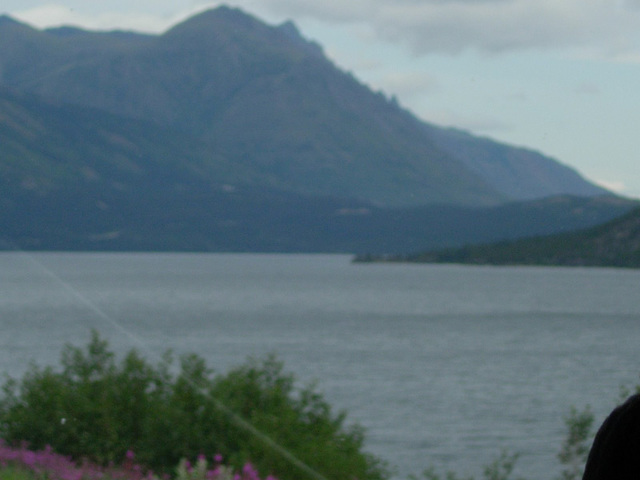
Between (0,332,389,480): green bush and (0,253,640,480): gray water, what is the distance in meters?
1.55

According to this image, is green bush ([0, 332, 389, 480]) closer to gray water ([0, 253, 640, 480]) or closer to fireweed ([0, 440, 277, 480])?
fireweed ([0, 440, 277, 480])

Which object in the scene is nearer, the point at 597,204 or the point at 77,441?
the point at 77,441

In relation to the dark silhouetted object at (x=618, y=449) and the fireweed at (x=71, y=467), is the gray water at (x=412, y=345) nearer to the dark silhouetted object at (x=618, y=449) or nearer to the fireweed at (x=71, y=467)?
the fireweed at (x=71, y=467)

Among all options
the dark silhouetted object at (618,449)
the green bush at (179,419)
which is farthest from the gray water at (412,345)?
the dark silhouetted object at (618,449)

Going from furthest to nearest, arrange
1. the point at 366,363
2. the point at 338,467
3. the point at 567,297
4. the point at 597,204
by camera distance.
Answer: the point at 567,297, the point at 597,204, the point at 366,363, the point at 338,467

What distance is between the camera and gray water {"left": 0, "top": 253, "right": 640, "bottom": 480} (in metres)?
36.2

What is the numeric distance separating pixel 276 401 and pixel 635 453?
1144 centimetres

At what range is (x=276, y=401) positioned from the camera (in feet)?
42.0

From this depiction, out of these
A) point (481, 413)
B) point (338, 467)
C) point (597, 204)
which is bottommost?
point (481, 413)

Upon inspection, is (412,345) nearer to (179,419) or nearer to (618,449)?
(179,419)

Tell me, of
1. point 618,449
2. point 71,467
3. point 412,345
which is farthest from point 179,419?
point 412,345

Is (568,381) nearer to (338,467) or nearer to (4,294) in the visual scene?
(338,467)

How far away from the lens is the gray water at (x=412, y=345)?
119 feet

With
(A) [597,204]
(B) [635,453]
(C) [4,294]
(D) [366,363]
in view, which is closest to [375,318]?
(A) [597,204]
